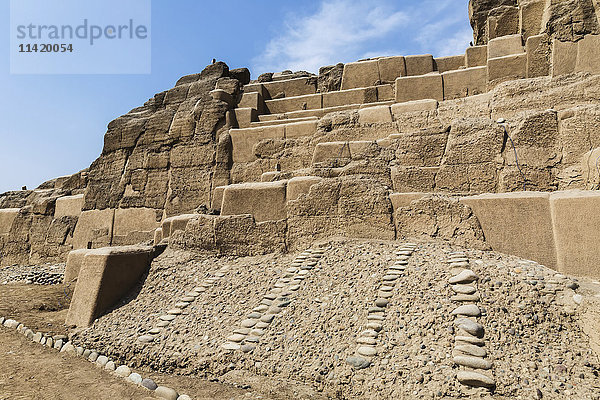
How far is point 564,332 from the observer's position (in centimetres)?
263

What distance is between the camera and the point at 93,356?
12.0 ft

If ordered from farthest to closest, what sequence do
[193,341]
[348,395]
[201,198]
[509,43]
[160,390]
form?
[201,198] < [509,43] < [193,341] < [160,390] < [348,395]

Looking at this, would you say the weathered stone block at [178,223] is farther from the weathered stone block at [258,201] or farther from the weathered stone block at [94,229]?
the weathered stone block at [94,229]

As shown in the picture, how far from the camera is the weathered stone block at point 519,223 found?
3621 millimetres

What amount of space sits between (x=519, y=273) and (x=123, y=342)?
3840 mm

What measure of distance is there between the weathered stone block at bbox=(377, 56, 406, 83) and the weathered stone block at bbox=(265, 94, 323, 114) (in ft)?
4.52

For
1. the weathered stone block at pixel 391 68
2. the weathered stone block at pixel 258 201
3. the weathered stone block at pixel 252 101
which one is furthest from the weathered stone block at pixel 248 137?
the weathered stone block at pixel 391 68

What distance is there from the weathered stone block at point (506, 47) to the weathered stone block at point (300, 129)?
3241mm

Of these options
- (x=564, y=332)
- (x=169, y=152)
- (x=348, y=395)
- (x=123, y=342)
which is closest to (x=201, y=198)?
(x=169, y=152)

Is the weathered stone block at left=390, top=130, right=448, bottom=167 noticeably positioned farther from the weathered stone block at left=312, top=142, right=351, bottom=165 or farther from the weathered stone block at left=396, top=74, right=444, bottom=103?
the weathered stone block at left=396, top=74, right=444, bottom=103

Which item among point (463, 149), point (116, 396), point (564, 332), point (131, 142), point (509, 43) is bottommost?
point (116, 396)

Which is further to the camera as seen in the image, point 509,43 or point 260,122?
point 260,122

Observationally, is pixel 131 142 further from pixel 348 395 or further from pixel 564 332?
pixel 564 332

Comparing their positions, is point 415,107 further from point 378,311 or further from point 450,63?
point 378,311
